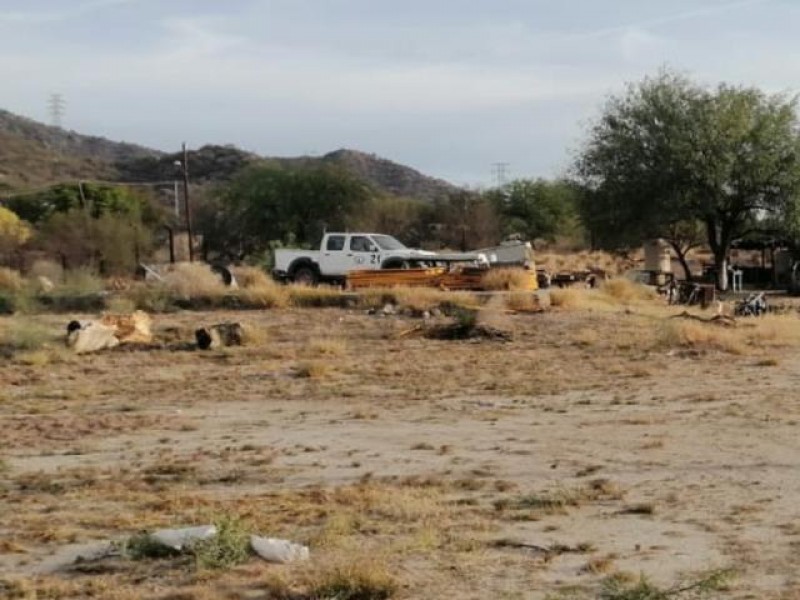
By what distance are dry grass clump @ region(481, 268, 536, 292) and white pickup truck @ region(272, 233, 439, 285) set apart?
133 inches

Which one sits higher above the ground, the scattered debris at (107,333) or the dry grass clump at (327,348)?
the scattered debris at (107,333)

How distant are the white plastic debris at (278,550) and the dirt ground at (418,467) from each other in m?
0.12

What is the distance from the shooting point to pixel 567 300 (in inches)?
1282

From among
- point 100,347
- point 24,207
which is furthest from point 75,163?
point 100,347

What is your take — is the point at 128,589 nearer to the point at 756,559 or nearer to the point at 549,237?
the point at 756,559

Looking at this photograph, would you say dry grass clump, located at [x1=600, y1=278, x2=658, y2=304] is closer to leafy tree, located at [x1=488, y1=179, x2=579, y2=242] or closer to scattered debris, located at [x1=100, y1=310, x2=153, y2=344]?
scattered debris, located at [x1=100, y1=310, x2=153, y2=344]

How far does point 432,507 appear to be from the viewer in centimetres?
962

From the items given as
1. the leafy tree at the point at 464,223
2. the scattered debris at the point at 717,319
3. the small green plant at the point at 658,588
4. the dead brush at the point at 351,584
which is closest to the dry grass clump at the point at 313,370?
the scattered debris at the point at 717,319

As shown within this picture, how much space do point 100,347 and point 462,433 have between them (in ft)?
42.4

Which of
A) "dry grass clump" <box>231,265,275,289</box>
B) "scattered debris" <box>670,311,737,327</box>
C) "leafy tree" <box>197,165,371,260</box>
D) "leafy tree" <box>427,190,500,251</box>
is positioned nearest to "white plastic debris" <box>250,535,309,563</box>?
"scattered debris" <box>670,311,737,327</box>

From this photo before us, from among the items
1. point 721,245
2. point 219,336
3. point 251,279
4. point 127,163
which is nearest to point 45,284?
point 251,279

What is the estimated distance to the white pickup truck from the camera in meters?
40.3

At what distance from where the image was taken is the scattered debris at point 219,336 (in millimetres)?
25000

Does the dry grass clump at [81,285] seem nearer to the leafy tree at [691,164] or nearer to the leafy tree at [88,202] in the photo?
the leafy tree at [691,164]
